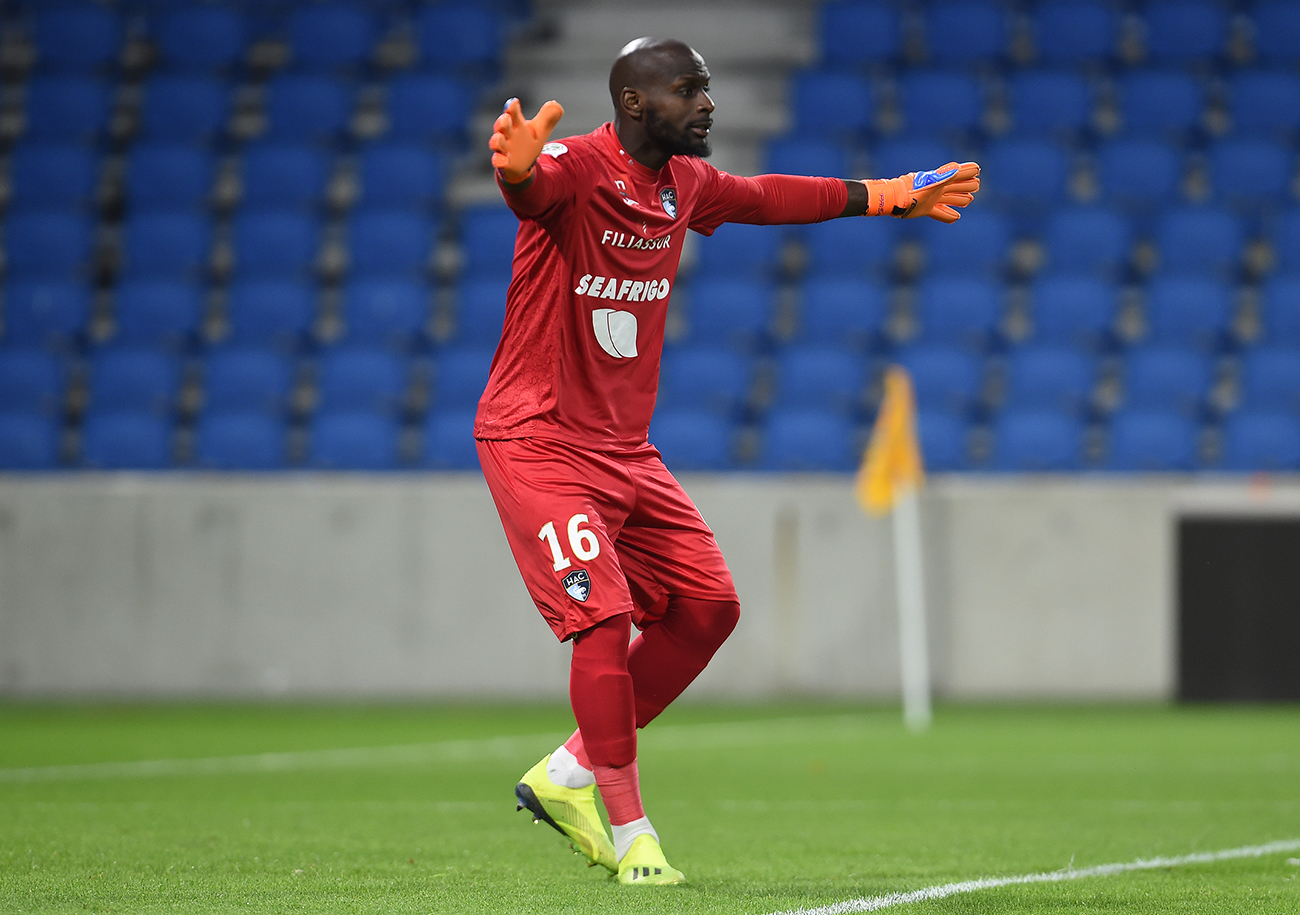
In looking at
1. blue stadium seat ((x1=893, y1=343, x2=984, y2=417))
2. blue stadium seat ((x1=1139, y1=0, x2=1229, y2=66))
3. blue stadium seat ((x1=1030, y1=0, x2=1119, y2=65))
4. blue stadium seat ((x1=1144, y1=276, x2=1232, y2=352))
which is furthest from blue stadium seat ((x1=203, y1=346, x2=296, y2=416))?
blue stadium seat ((x1=1139, y1=0, x2=1229, y2=66))

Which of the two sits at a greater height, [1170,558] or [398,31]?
[398,31]

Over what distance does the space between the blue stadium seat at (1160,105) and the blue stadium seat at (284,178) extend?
7170 mm

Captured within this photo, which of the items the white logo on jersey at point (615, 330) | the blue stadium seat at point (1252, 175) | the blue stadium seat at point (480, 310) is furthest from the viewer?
the blue stadium seat at point (1252, 175)

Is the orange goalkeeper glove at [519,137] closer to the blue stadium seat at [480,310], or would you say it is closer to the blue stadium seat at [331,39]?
the blue stadium seat at [480,310]

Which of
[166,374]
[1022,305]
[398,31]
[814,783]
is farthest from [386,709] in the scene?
[398,31]

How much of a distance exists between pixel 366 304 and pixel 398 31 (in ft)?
12.1

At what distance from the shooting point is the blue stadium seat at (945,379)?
43.3ft

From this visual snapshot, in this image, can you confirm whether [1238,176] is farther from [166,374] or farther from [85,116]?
[85,116]

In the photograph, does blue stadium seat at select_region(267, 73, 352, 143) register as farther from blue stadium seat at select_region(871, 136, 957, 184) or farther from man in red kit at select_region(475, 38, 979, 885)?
man in red kit at select_region(475, 38, 979, 885)

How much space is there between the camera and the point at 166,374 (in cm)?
1360

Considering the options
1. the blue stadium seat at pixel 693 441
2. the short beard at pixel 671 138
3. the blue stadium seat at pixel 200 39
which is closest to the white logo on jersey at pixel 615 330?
the short beard at pixel 671 138

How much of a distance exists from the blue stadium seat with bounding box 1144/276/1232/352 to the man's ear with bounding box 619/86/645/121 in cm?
1018

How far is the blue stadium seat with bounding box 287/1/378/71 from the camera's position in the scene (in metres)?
16.1

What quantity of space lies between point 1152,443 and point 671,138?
30.8 feet
